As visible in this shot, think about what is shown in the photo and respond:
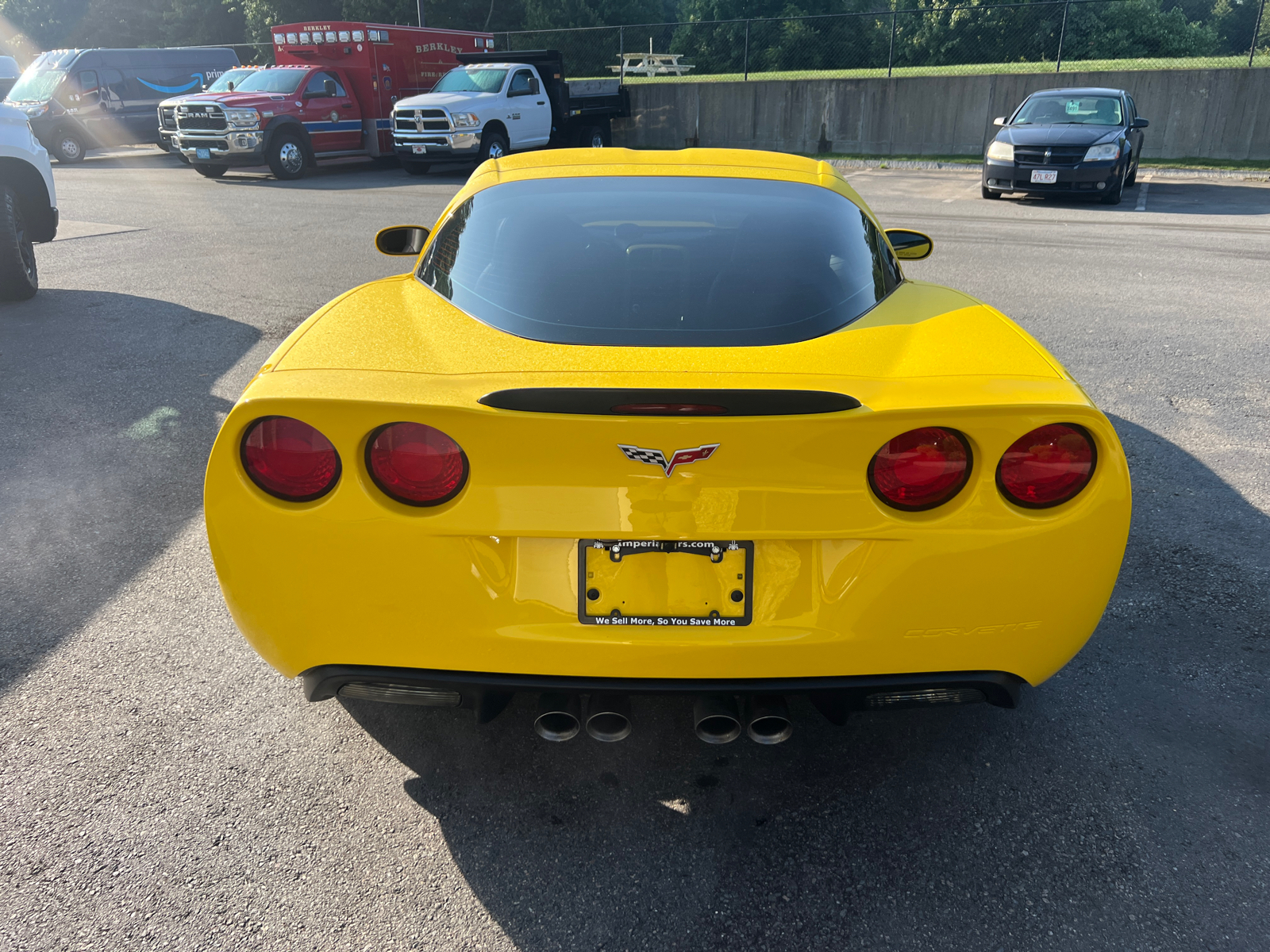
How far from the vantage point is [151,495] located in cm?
426

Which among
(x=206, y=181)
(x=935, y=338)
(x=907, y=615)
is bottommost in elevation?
(x=206, y=181)

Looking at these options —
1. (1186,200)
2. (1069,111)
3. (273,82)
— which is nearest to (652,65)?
(273,82)

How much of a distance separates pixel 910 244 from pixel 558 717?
257cm

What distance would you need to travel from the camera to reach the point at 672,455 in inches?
75.7

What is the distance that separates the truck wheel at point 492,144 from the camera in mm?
18109

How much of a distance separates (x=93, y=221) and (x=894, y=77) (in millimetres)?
18618

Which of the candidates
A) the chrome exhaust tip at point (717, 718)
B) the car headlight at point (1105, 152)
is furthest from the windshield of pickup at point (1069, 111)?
the chrome exhaust tip at point (717, 718)

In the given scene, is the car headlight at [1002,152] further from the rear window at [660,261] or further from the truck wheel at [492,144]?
the rear window at [660,261]

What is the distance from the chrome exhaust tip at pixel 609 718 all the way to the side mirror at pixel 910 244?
2374 mm

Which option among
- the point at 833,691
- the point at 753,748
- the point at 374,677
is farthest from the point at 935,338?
the point at 374,677

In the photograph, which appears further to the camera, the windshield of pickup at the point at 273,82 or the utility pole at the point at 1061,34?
the utility pole at the point at 1061,34

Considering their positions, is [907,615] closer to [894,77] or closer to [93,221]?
[93,221]

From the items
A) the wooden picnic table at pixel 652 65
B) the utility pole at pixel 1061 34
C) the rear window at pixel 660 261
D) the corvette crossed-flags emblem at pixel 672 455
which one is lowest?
the corvette crossed-flags emblem at pixel 672 455

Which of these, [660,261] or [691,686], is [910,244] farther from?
[691,686]
